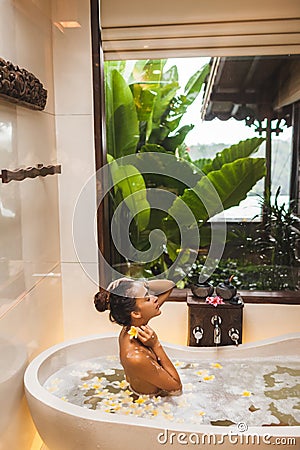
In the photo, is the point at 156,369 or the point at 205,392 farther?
the point at 205,392

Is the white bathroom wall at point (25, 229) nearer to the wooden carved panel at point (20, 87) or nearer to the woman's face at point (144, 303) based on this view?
the wooden carved panel at point (20, 87)

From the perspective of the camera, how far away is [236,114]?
2.71 m

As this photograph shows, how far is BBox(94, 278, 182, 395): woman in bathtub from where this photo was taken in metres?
1.99

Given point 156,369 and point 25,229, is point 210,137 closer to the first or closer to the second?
point 25,229

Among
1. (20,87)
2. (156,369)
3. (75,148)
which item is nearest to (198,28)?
(75,148)

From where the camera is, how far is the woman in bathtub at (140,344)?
1991 millimetres

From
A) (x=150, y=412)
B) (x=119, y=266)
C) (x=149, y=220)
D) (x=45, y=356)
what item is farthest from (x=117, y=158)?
(x=150, y=412)

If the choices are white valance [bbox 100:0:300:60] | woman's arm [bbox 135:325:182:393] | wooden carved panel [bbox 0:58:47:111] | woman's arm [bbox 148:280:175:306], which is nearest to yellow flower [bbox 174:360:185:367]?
woman's arm [bbox 135:325:182:393]

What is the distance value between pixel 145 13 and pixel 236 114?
72 centimetres

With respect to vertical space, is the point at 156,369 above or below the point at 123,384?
above

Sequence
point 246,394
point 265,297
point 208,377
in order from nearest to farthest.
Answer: point 246,394
point 208,377
point 265,297

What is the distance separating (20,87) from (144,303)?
38.9 inches

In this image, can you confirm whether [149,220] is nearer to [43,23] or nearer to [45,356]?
[45,356]

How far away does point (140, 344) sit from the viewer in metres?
2.03
